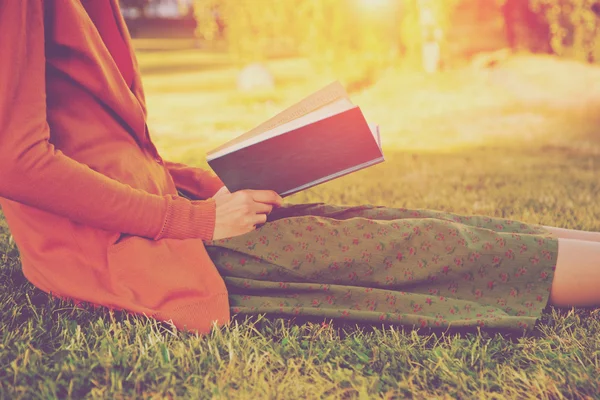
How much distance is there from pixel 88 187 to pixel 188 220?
0.85 feet

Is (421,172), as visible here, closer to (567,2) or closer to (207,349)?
(207,349)

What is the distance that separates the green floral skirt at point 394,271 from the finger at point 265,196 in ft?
0.20

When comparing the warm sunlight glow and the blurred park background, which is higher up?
the warm sunlight glow

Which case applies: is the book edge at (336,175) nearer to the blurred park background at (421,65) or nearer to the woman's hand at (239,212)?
the woman's hand at (239,212)

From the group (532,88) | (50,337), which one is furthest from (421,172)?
(532,88)

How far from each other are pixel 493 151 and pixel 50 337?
4.18 m

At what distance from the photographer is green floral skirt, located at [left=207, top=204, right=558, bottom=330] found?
1657mm

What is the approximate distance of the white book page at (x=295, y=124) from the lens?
1.50 m

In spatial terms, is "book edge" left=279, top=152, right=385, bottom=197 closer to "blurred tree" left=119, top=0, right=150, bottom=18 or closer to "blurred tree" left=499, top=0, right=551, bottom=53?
"blurred tree" left=499, top=0, right=551, bottom=53

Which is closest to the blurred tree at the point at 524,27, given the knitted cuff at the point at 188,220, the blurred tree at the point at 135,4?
the knitted cuff at the point at 188,220

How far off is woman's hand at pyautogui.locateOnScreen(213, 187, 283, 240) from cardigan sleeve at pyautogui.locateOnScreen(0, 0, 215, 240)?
0.14 meters

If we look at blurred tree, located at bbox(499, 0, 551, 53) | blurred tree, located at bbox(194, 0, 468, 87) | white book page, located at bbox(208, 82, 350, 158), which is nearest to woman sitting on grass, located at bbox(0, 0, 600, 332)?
white book page, located at bbox(208, 82, 350, 158)

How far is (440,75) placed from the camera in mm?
7727

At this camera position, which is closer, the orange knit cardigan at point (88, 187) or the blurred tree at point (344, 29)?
the orange knit cardigan at point (88, 187)
